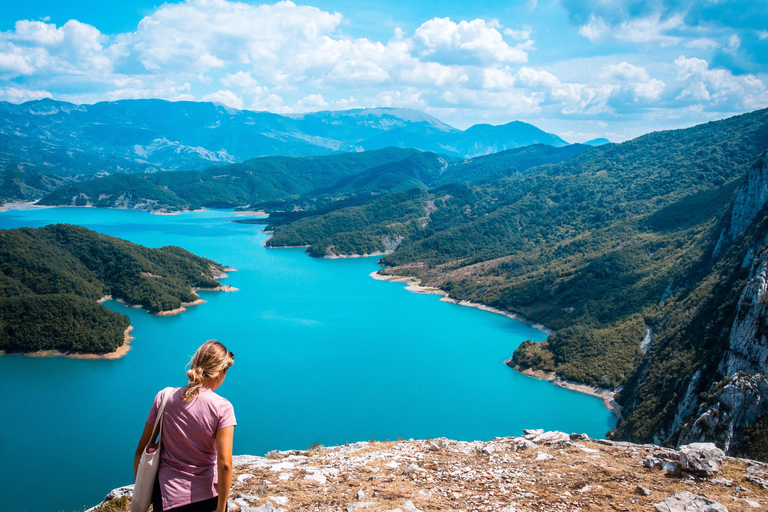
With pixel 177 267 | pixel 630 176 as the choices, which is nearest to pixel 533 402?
pixel 177 267

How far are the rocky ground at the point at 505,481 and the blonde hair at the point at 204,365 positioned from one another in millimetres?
3776

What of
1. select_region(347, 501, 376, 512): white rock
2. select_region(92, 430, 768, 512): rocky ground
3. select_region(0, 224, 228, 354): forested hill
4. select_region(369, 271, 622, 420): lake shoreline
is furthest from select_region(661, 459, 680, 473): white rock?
select_region(0, 224, 228, 354): forested hill

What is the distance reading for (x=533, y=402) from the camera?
48969 millimetres

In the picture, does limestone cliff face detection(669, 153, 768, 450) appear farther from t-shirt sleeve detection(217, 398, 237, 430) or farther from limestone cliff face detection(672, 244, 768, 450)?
t-shirt sleeve detection(217, 398, 237, 430)

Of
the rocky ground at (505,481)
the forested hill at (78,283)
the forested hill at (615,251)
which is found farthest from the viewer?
the forested hill at (78,283)

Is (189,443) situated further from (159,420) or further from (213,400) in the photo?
(213,400)

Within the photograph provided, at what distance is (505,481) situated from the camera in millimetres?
9617

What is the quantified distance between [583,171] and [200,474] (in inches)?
6949

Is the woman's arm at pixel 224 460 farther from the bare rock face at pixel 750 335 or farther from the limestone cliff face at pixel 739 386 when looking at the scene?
the bare rock face at pixel 750 335

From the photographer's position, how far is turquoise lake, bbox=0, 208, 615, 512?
35656 mm

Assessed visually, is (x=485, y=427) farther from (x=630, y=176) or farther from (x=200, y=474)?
(x=630, y=176)

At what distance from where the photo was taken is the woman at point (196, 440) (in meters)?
4.86

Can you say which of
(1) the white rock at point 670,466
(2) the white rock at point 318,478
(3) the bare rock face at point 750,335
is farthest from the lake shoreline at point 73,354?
(1) the white rock at point 670,466

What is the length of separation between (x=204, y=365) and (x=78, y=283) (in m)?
81.2
